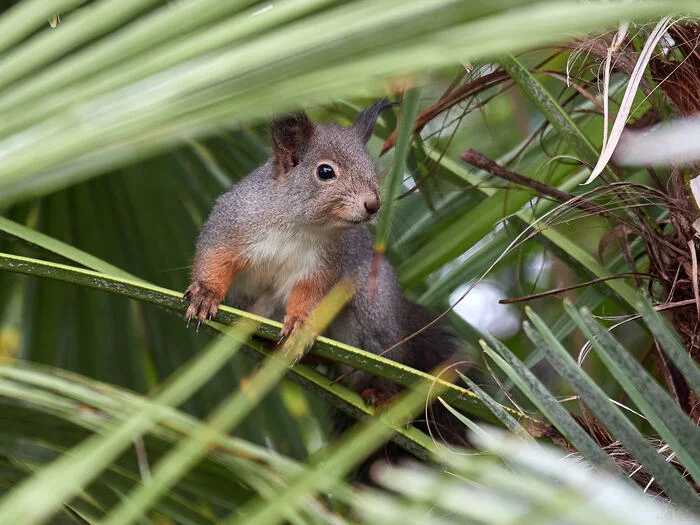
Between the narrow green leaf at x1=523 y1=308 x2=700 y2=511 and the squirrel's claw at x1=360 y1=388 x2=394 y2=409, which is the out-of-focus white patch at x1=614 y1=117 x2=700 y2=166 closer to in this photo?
the narrow green leaf at x1=523 y1=308 x2=700 y2=511

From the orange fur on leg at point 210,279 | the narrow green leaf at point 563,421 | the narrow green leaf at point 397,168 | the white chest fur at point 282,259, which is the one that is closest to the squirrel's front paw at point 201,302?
the orange fur on leg at point 210,279

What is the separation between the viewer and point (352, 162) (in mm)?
2365

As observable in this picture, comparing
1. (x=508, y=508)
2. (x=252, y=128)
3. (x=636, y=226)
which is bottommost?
(x=508, y=508)

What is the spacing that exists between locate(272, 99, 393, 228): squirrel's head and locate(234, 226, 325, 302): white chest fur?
72 millimetres

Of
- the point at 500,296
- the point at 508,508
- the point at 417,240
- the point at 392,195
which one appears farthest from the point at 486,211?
the point at 508,508

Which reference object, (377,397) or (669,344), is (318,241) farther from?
(669,344)

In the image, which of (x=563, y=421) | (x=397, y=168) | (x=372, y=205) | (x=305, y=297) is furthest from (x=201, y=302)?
(x=563, y=421)

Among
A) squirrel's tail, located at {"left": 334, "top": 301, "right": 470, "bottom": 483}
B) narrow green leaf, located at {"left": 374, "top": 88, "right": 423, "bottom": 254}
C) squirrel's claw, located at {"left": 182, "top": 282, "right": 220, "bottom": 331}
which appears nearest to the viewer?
narrow green leaf, located at {"left": 374, "top": 88, "right": 423, "bottom": 254}

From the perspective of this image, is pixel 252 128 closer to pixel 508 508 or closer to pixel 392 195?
pixel 392 195

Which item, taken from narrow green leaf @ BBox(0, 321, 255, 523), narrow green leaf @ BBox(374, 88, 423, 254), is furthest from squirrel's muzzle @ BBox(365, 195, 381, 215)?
narrow green leaf @ BBox(0, 321, 255, 523)

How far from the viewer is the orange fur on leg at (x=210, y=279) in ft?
6.70

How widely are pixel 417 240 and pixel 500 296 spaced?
94cm

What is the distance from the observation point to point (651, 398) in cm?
82

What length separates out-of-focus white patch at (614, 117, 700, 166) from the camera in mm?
726
